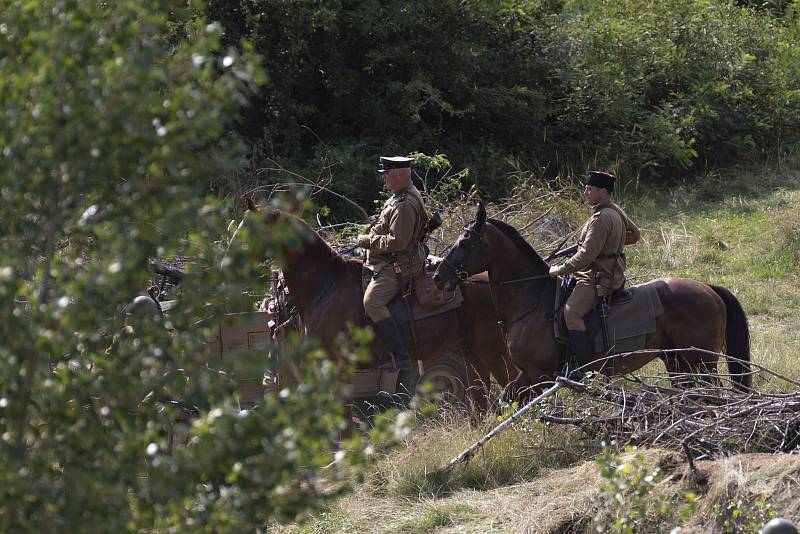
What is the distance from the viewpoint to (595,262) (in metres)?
8.70

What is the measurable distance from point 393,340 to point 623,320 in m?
1.92

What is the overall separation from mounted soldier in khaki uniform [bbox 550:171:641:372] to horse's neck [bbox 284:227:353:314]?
6.46 ft

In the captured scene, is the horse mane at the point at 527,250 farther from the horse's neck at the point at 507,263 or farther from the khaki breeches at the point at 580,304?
the khaki breeches at the point at 580,304

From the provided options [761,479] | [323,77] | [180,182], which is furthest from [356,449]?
[323,77]

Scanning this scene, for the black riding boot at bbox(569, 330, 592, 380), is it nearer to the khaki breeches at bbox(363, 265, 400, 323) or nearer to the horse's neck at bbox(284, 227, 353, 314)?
the khaki breeches at bbox(363, 265, 400, 323)

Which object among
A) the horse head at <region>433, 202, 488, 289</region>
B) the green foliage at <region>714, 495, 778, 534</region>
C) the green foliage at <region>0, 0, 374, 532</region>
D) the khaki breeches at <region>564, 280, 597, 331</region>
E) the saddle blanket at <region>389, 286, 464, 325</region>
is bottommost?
the khaki breeches at <region>564, 280, 597, 331</region>

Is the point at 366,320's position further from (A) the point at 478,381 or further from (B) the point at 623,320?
(B) the point at 623,320

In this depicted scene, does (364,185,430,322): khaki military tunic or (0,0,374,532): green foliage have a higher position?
(0,0,374,532): green foliage

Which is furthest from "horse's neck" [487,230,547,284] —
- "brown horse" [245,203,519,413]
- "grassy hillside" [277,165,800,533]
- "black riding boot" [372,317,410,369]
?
"grassy hillside" [277,165,800,533]

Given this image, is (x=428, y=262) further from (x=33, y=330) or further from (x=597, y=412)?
(x=33, y=330)

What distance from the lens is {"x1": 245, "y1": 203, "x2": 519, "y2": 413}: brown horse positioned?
929cm

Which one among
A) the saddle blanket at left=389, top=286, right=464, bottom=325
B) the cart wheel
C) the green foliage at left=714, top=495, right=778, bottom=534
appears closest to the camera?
the green foliage at left=714, top=495, right=778, bottom=534

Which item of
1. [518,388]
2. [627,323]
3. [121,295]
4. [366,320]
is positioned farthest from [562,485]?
[121,295]

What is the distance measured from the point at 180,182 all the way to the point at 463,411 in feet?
18.8
